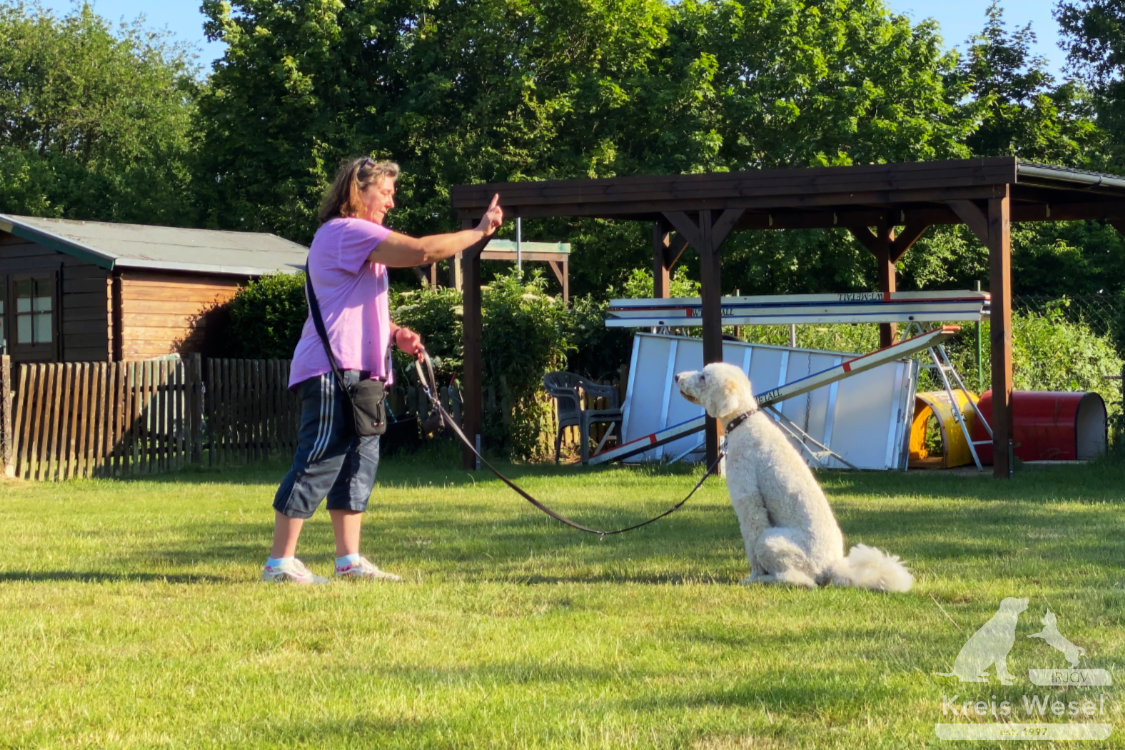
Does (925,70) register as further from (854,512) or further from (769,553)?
(769,553)

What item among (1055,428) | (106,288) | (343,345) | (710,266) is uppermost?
(106,288)

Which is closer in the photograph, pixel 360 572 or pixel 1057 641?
pixel 1057 641

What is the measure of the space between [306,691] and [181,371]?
11.8 metres

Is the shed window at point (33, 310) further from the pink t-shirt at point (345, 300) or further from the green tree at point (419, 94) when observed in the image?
the pink t-shirt at point (345, 300)

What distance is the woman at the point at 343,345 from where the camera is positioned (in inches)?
235

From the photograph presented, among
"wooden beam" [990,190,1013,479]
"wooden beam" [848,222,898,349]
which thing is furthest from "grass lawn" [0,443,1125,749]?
"wooden beam" [848,222,898,349]

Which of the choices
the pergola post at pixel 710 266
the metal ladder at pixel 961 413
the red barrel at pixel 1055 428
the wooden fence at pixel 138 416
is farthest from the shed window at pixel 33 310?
the red barrel at pixel 1055 428

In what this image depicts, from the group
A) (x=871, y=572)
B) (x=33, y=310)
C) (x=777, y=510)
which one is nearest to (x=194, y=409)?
(x=33, y=310)

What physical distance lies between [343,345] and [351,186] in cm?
85

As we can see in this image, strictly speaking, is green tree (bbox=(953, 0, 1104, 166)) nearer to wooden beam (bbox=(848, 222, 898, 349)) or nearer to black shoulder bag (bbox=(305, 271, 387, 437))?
wooden beam (bbox=(848, 222, 898, 349))

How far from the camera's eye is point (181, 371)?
15078 millimetres

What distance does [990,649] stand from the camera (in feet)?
14.2

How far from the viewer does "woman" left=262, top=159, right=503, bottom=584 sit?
596 centimetres

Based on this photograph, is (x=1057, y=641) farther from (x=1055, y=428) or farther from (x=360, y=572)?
Answer: (x=1055, y=428)
